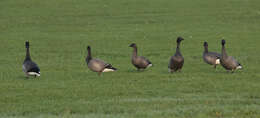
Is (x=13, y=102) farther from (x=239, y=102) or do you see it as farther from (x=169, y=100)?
(x=239, y=102)

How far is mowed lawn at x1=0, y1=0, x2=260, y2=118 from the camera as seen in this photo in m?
15.9

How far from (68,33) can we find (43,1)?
23337 millimetres

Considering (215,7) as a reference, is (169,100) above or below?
below

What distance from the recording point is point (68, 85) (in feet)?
67.9

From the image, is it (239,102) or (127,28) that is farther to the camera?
(127,28)

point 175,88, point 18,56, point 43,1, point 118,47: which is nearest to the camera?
point 175,88

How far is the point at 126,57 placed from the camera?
32875 mm

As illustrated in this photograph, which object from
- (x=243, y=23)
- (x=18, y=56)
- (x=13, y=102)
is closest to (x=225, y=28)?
(x=243, y=23)

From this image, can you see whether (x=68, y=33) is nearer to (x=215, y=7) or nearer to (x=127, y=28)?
(x=127, y=28)

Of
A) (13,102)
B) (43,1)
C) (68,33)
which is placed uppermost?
(43,1)

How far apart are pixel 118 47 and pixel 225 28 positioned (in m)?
15.1

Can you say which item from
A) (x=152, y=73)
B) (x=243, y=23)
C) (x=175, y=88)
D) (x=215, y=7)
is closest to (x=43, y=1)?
(x=215, y=7)

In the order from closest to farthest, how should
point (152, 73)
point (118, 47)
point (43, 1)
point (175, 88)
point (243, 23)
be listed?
point (175, 88), point (152, 73), point (118, 47), point (243, 23), point (43, 1)

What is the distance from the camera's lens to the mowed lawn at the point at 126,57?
1588 cm
